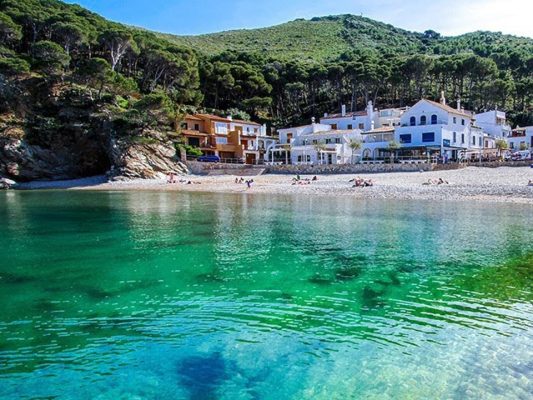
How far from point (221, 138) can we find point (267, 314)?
241 ft

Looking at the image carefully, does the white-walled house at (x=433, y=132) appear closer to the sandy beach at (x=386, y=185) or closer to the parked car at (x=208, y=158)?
the sandy beach at (x=386, y=185)

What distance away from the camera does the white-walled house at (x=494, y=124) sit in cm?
8162

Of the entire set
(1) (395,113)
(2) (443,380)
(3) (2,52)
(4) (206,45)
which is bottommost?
(2) (443,380)

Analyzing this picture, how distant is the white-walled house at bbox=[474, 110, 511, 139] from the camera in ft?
268

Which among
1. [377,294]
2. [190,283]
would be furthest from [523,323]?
[190,283]

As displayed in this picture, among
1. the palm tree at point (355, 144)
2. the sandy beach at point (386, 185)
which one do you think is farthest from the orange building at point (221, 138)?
the palm tree at point (355, 144)

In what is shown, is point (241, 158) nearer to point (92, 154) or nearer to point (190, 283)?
point (92, 154)

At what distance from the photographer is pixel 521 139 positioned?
78.2 m

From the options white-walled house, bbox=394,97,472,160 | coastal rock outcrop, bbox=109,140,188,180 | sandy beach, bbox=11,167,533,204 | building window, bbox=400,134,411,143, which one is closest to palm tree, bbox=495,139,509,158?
white-walled house, bbox=394,97,472,160

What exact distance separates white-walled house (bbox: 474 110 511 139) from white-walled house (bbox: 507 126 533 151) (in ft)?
6.21

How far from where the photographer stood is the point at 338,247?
2056 cm

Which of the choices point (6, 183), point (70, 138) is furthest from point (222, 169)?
point (6, 183)

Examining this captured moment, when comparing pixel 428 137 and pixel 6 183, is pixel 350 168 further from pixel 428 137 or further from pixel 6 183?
pixel 6 183

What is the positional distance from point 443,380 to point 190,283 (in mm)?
8912
